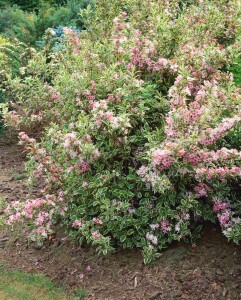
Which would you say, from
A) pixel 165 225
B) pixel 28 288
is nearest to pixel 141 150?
pixel 165 225

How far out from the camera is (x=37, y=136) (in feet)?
20.4

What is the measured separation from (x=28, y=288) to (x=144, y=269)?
35.1 inches

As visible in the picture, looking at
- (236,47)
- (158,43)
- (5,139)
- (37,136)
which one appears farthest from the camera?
(5,139)

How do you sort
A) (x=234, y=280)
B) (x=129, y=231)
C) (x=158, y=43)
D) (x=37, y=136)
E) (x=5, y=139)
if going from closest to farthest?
(x=234, y=280) → (x=129, y=231) → (x=158, y=43) → (x=37, y=136) → (x=5, y=139)

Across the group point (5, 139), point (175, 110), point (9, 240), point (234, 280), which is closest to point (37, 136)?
point (5, 139)

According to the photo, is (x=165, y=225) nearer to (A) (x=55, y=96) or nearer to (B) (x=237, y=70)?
(A) (x=55, y=96)

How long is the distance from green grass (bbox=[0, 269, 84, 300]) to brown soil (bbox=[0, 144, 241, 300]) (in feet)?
0.30

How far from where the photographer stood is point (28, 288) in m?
3.90

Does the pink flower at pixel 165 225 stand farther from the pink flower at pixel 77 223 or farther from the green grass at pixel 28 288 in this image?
the green grass at pixel 28 288

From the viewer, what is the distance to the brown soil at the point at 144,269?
3.60 metres

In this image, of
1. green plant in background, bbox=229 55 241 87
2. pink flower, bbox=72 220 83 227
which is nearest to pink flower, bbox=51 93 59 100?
pink flower, bbox=72 220 83 227

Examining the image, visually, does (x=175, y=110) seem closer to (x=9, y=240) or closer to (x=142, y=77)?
(x=142, y=77)

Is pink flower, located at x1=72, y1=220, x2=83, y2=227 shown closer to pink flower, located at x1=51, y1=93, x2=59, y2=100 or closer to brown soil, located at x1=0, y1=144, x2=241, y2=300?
brown soil, located at x1=0, y1=144, x2=241, y2=300

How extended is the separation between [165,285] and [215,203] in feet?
2.26
